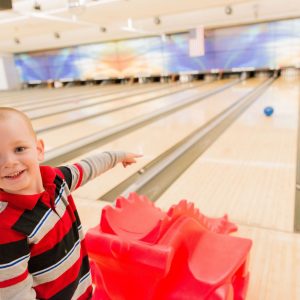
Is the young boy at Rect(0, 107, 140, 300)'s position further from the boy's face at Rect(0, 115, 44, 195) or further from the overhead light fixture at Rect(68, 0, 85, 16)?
the overhead light fixture at Rect(68, 0, 85, 16)

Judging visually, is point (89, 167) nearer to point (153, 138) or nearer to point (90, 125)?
point (153, 138)

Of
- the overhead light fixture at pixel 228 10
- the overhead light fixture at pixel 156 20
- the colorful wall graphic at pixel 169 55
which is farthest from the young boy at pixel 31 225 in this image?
the colorful wall graphic at pixel 169 55

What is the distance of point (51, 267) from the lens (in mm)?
813

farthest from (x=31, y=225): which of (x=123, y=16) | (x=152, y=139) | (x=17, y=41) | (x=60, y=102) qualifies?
(x=17, y=41)

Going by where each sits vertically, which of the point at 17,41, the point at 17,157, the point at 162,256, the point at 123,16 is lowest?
the point at 162,256

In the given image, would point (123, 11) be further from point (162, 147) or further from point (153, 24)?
point (162, 147)

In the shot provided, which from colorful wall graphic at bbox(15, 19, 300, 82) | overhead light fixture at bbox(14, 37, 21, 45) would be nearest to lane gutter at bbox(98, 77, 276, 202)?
colorful wall graphic at bbox(15, 19, 300, 82)

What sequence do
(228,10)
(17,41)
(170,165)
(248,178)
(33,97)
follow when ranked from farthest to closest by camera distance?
(17,41), (33,97), (228,10), (170,165), (248,178)

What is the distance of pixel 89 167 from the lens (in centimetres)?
112

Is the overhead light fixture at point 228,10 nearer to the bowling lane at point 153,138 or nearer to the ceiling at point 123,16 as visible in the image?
the ceiling at point 123,16

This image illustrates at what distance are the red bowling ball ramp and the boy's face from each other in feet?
0.87

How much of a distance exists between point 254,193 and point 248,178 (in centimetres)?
24

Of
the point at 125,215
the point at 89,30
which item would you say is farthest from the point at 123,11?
the point at 125,215

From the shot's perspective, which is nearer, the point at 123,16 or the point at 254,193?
the point at 254,193
